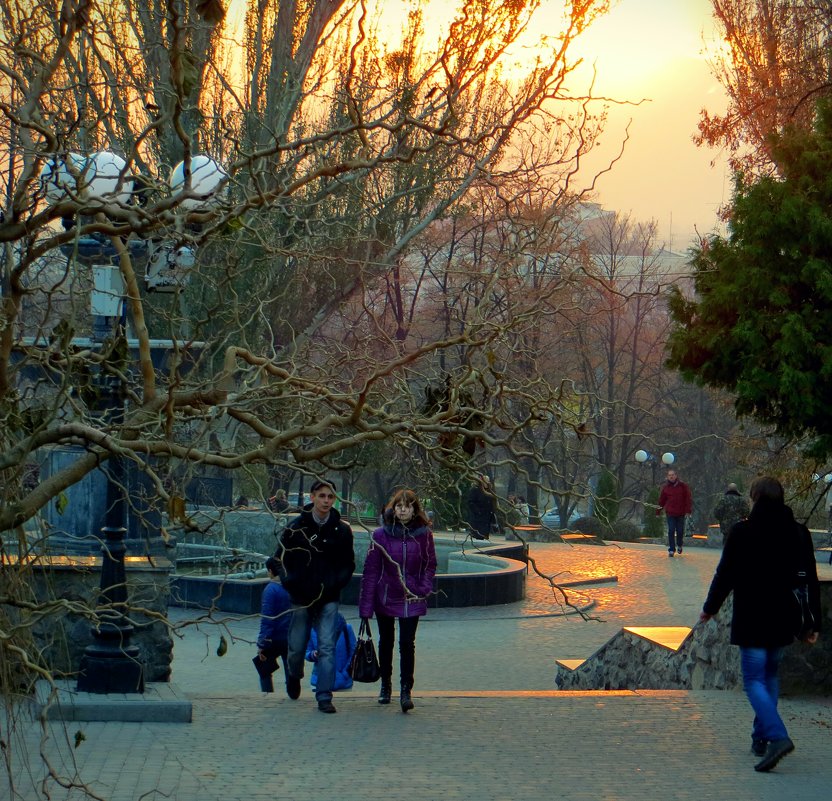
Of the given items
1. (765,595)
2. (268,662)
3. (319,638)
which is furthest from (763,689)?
(268,662)

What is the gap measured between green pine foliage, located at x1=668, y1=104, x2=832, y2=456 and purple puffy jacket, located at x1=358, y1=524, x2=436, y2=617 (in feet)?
8.77

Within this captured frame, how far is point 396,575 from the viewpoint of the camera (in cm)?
966

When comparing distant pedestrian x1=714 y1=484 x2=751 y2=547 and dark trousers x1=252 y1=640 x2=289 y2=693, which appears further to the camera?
distant pedestrian x1=714 y1=484 x2=751 y2=547

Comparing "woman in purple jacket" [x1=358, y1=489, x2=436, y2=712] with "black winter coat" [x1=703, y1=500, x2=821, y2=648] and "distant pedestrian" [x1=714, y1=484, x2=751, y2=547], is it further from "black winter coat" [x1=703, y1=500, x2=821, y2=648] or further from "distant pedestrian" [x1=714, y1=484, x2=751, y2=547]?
"distant pedestrian" [x1=714, y1=484, x2=751, y2=547]

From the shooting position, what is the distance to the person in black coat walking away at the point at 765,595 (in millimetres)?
7832

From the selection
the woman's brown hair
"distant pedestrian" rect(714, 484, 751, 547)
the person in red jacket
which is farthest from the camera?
the person in red jacket

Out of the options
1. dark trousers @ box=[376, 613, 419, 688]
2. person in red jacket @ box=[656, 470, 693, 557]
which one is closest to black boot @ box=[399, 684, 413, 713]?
dark trousers @ box=[376, 613, 419, 688]

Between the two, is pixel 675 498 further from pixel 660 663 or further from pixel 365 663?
pixel 365 663

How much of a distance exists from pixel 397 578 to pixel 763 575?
2753mm

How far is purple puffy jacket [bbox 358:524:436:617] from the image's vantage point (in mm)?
9609

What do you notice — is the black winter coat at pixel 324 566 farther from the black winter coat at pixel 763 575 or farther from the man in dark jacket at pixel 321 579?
the black winter coat at pixel 763 575

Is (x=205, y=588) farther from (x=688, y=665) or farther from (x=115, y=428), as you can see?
(x=115, y=428)

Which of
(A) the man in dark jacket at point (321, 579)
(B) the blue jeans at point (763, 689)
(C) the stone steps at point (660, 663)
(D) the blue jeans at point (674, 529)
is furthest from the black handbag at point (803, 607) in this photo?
(D) the blue jeans at point (674, 529)

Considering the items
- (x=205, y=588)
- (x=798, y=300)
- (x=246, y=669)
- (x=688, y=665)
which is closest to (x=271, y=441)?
(x=798, y=300)
